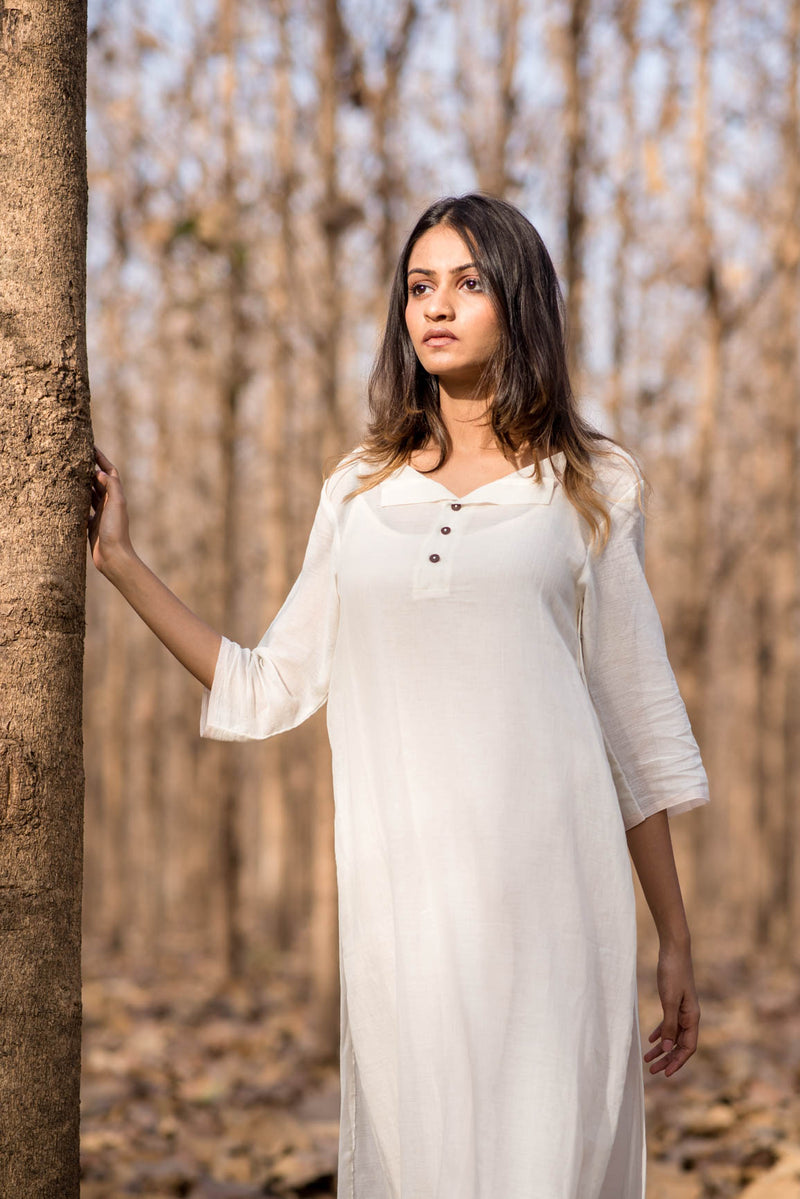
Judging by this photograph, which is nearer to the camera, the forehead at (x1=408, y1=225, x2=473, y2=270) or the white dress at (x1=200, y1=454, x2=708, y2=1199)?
the white dress at (x1=200, y1=454, x2=708, y2=1199)

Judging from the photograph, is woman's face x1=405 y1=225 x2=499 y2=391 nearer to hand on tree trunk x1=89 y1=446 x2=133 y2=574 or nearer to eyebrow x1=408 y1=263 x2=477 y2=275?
eyebrow x1=408 y1=263 x2=477 y2=275

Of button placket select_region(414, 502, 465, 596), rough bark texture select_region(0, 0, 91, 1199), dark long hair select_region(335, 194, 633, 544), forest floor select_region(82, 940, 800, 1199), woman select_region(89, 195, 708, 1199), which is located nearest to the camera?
rough bark texture select_region(0, 0, 91, 1199)

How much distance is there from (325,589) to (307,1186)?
6.66 feet

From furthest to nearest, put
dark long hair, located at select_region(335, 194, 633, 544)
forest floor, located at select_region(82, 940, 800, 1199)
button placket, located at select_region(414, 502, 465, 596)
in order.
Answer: forest floor, located at select_region(82, 940, 800, 1199) → dark long hair, located at select_region(335, 194, 633, 544) → button placket, located at select_region(414, 502, 465, 596)

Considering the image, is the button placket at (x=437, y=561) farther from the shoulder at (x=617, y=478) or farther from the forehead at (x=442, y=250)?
the forehead at (x=442, y=250)

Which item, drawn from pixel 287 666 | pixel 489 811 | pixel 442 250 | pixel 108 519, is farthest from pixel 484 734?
pixel 442 250

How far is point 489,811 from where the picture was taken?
2090 millimetres

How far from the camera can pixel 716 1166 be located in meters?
3.85

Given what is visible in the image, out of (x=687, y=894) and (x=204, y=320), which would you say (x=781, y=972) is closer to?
(x=687, y=894)

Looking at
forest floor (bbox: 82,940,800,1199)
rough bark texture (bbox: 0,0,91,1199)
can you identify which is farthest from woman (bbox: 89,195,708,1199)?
forest floor (bbox: 82,940,800,1199)

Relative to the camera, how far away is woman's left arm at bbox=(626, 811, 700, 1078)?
2225 mm

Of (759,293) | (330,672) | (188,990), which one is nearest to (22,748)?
(330,672)

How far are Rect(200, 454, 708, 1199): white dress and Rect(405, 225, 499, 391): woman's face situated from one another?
0.24 metres

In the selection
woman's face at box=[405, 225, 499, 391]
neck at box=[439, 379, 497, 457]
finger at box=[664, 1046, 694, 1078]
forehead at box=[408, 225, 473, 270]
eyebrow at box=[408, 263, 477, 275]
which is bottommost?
finger at box=[664, 1046, 694, 1078]
